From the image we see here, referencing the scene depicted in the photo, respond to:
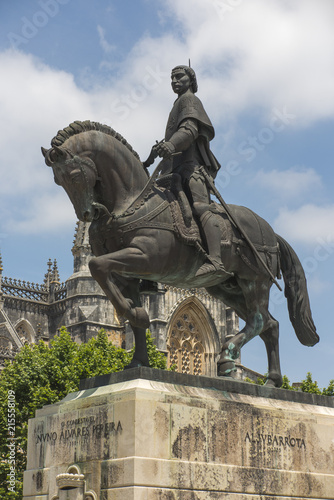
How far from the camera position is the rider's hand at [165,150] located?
9.16 metres

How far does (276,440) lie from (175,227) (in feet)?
9.33

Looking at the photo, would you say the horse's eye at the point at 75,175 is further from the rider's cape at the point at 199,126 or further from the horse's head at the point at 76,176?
the rider's cape at the point at 199,126

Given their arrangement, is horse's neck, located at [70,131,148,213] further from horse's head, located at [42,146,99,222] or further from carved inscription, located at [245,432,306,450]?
carved inscription, located at [245,432,306,450]

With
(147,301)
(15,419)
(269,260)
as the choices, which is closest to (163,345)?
(147,301)

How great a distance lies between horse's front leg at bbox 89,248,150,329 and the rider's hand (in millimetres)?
1355

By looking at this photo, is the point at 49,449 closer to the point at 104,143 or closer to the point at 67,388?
the point at 104,143

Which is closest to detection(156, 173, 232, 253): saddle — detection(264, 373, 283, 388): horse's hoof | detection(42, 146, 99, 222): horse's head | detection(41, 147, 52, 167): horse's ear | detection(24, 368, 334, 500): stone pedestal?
detection(42, 146, 99, 222): horse's head

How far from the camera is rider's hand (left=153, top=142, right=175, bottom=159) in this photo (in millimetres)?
9156

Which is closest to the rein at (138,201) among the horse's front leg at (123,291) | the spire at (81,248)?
the horse's front leg at (123,291)

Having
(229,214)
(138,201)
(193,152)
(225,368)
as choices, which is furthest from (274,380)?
(193,152)

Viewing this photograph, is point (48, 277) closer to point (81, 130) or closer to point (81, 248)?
point (81, 248)

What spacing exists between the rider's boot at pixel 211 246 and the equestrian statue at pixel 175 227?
0.04 ft

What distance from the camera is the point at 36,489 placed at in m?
8.55

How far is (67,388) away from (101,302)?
17970 mm
